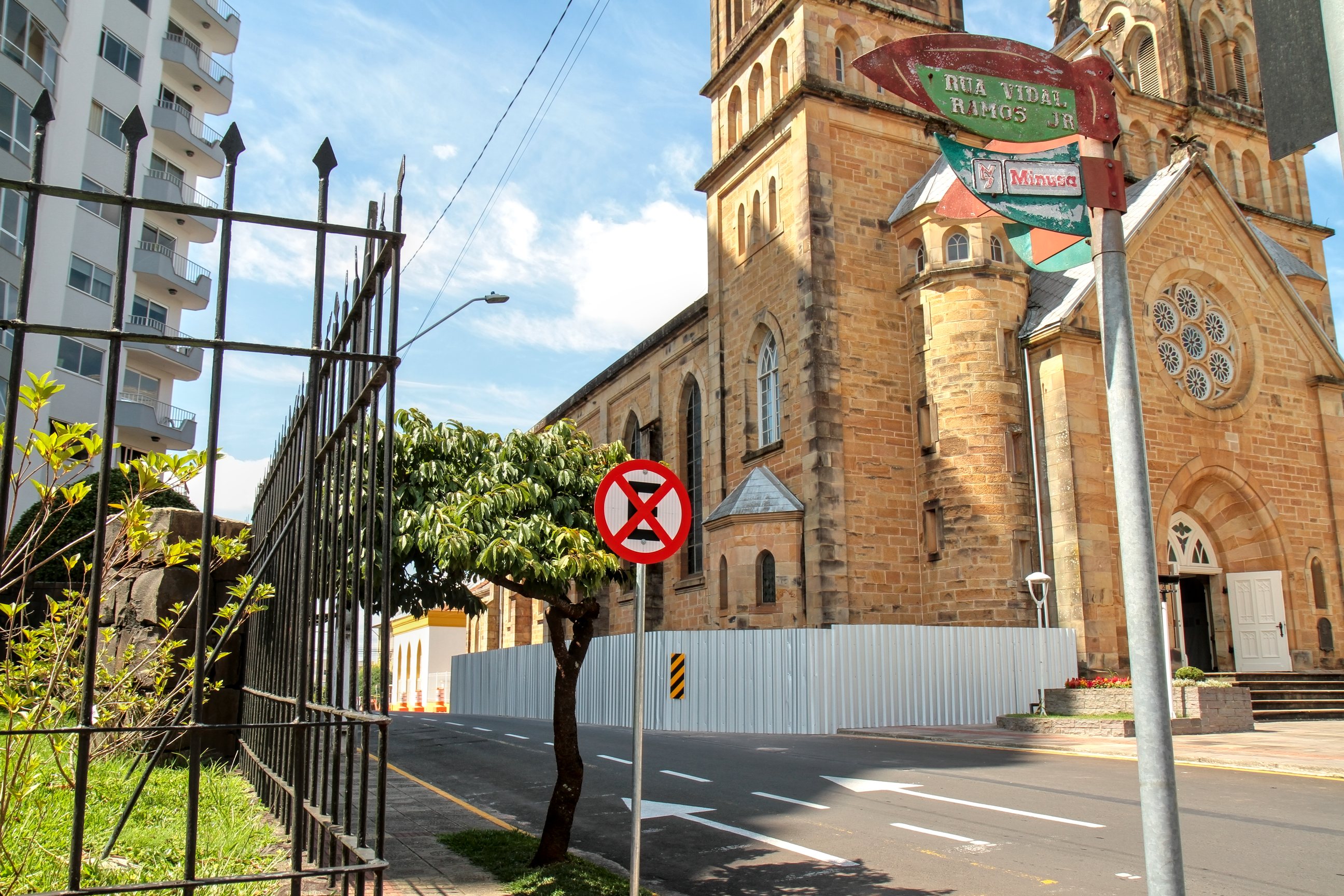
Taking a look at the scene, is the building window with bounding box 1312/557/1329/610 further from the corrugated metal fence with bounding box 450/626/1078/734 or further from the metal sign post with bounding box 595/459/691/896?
the metal sign post with bounding box 595/459/691/896

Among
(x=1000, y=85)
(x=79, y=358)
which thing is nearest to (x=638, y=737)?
(x=1000, y=85)

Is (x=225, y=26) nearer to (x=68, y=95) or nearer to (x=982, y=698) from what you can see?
(x=68, y=95)

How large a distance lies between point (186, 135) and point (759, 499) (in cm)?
2795

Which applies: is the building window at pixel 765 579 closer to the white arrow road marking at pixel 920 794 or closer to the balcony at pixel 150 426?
the white arrow road marking at pixel 920 794

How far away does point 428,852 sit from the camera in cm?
791

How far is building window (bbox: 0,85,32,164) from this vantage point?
25.5 meters

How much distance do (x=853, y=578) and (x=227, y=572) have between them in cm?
1574

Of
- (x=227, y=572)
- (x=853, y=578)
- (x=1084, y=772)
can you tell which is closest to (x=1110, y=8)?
(x=853, y=578)

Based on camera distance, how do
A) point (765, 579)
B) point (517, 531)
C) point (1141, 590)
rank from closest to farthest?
point (1141, 590) < point (517, 531) < point (765, 579)

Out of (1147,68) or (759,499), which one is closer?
(759,499)

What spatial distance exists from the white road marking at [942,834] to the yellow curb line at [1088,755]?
11.5 feet

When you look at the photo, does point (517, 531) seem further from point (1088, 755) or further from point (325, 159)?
point (1088, 755)

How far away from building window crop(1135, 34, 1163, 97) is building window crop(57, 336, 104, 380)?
34.4 metres

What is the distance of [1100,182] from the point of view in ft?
15.2
